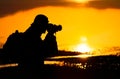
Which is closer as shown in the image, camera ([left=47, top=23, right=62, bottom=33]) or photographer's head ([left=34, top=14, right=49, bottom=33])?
photographer's head ([left=34, top=14, right=49, bottom=33])

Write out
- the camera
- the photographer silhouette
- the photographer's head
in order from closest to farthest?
the photographer silhouette < the photographer's head < the camera

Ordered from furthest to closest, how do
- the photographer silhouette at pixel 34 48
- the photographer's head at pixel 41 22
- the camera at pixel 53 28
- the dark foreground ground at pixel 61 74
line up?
the dark foreground ground at pixel 61 74 → the camera at pixel 53 28 → the photographer's head at pixel 41 22 → the photographer silhouette at pixel 34 48

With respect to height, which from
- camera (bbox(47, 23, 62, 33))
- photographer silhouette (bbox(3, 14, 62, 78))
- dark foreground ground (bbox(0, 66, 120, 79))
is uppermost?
camera (bbox(47, 23, 62, 33))

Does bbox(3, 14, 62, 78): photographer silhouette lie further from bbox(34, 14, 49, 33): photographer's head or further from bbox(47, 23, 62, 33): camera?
bbox(47, 23, 62, 33): camera

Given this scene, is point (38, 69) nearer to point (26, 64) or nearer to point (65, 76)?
point (26, 64)

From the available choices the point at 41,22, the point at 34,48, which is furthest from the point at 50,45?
the point at 41,22

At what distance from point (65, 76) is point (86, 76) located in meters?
0.97

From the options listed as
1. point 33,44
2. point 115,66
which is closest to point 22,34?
point 33,44

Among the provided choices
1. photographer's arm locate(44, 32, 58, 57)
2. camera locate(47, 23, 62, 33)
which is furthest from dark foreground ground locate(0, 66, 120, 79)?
camera locate(47, 23, 62, 33)

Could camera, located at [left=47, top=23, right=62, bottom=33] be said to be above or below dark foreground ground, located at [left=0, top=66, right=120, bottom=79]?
above

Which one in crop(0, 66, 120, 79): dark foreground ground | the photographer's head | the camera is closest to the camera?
the photographer's head

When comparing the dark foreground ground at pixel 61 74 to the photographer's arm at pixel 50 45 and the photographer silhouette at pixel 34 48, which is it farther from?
the photographer's arm at pixel 50 45

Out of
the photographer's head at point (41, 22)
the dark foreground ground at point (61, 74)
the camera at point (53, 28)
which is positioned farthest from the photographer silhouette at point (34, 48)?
the dark foreground ground at point (61, 74)

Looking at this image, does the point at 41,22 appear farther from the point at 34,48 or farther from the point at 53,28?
the point at 34,48
